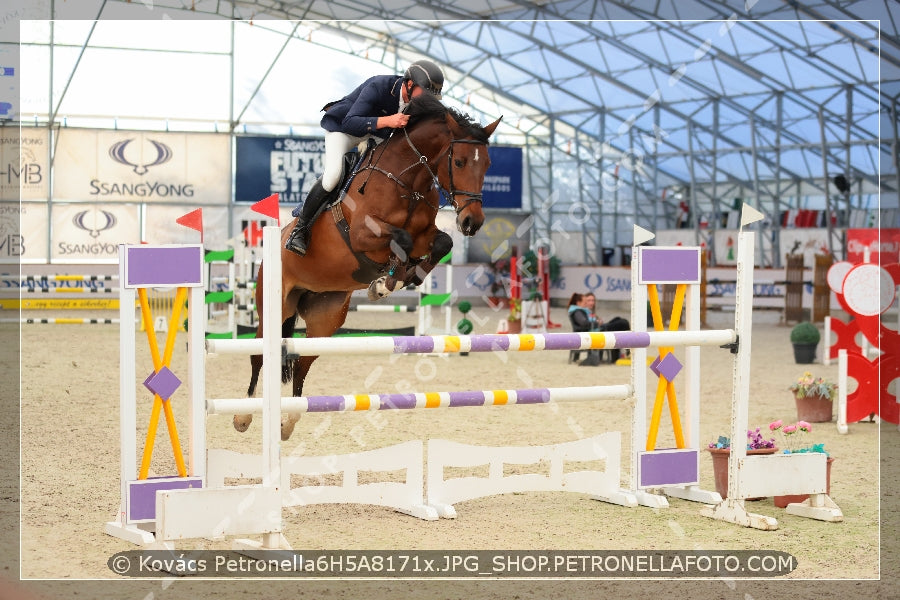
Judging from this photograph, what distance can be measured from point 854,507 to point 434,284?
17661 millimetres

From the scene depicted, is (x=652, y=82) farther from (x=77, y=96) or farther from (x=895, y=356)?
(x=895, y=356)

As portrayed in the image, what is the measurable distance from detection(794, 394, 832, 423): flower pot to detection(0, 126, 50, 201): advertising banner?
1746 centimetres

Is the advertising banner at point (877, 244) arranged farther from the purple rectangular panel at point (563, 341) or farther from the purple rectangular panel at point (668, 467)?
the purple rectangular panel at point (563, 341)

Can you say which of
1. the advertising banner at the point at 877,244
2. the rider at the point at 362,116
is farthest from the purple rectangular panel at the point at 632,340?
the advertising banner at the point at 877,244

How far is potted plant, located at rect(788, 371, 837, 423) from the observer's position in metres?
6.68

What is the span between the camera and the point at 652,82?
1917 centimetres

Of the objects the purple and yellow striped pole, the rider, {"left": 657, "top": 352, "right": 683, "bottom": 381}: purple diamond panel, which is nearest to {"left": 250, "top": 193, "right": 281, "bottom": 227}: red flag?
the purple and yellow striped pole

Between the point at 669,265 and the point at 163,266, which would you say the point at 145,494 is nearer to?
the point at 163,266

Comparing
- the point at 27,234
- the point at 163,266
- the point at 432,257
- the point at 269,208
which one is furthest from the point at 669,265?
the point at 27,234

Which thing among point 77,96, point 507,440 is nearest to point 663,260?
point 507,440

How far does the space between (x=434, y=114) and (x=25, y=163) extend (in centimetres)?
1855

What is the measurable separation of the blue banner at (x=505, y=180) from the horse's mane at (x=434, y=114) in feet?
60.9

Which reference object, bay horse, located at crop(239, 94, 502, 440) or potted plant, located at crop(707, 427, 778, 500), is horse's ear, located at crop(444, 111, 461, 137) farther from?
potted plant, located at crop(707, 427, 778, 500)

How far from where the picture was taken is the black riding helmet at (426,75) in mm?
4012
